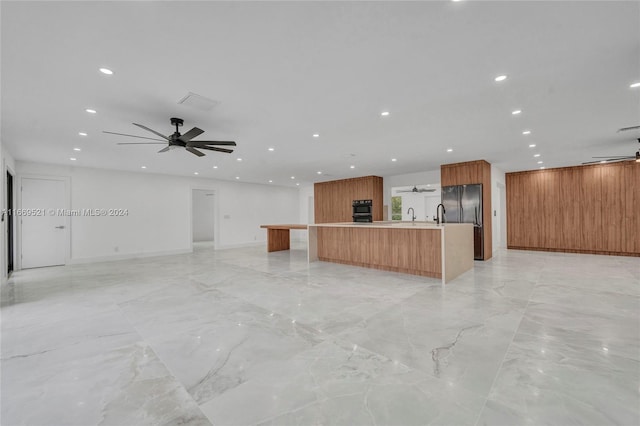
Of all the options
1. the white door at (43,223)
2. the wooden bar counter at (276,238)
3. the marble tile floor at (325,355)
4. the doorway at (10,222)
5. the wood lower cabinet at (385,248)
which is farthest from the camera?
the wooden bar counter at (276,238)

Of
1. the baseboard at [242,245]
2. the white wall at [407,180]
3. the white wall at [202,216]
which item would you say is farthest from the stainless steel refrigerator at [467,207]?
the white wall at [202,216]

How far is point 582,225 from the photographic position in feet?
26.7

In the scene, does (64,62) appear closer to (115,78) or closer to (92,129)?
(115,78)

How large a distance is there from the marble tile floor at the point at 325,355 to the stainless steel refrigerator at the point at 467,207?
8.25ft

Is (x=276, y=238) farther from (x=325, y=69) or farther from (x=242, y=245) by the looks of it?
(x=325, y=69)

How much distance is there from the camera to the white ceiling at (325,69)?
1973 mm

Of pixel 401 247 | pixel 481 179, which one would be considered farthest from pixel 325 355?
pixel 481 179

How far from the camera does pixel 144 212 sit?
878 cm

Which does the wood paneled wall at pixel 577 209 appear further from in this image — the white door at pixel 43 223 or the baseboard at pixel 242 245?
the white door at pixel 43 223

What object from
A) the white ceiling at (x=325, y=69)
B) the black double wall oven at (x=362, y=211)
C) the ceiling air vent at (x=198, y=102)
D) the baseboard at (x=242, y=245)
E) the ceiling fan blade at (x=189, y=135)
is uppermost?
the white ceiling at (x=325, y=69)

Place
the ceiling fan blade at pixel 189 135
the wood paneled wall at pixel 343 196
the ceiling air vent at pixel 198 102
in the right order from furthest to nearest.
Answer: the wood paneled wall at pixel 343 196, the ceiling fan blade at pixel 189 135, the ceiling air vent at pixel 198 102

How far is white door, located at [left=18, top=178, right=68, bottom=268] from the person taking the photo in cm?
680

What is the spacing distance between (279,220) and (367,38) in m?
11.1

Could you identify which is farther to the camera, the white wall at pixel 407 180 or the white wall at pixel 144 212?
the white wall at pixel 407 180
